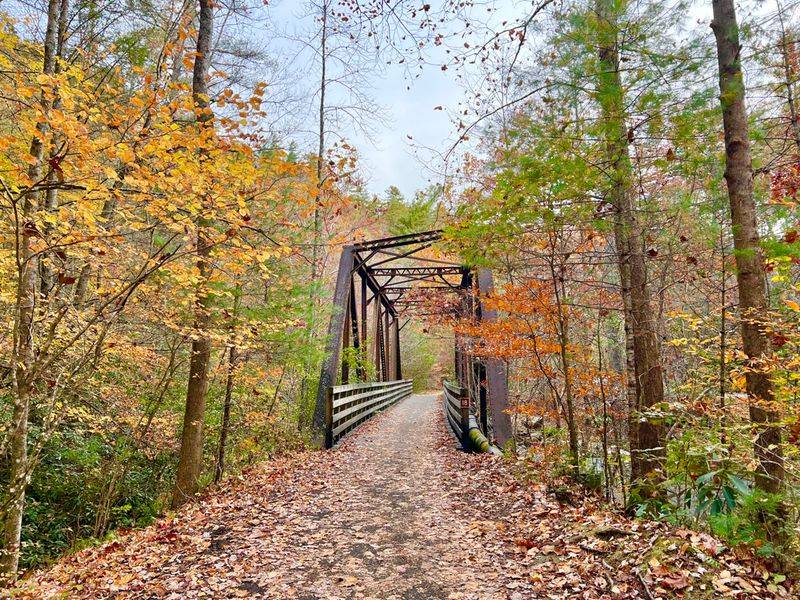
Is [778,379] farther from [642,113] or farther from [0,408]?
[0,408]

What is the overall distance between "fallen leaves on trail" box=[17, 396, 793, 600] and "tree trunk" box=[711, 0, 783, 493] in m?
1.31

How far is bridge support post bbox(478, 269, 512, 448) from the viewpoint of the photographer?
299 inches

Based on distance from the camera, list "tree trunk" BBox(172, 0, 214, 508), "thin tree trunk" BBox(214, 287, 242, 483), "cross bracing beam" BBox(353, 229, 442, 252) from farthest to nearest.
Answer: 1. "cross bracing beam" BBox(353, 229, 442, 252)
2. "thin tree trunk" BBox(214, 287, 242, 483)
3. "tree trunk" BBox(172, 0, 214, 508)

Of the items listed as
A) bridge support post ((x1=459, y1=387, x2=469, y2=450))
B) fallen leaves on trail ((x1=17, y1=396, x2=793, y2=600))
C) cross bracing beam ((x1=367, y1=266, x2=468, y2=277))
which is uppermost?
cross bracing beam ((x1=367, y1=266, x2=468, y2=277))

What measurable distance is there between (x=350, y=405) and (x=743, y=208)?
27.6 ft

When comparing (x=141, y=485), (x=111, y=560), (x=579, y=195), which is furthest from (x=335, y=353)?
(x=579, y=195)

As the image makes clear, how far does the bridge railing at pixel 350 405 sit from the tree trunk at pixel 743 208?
643 cm

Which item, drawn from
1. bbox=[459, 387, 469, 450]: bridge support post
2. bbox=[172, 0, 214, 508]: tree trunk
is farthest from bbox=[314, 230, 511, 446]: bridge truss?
bbox=[172, 0, 214, 508]: tree trunk

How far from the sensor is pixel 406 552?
378cm

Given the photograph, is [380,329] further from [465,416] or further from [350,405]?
[465,416]

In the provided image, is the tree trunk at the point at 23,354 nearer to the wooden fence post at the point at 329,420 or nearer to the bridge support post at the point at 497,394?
the wooden fence post at the point at 329,420

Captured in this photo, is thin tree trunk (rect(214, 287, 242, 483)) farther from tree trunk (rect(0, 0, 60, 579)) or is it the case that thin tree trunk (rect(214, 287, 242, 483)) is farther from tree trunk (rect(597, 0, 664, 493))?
tree trunk (rect(597, 0, 664, 493))

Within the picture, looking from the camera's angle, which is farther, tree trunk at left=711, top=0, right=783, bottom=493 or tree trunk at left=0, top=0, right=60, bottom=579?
tree trunk at left=711, top=0, right=783, bottom=493

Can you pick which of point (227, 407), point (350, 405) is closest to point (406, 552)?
point (227, 407)
